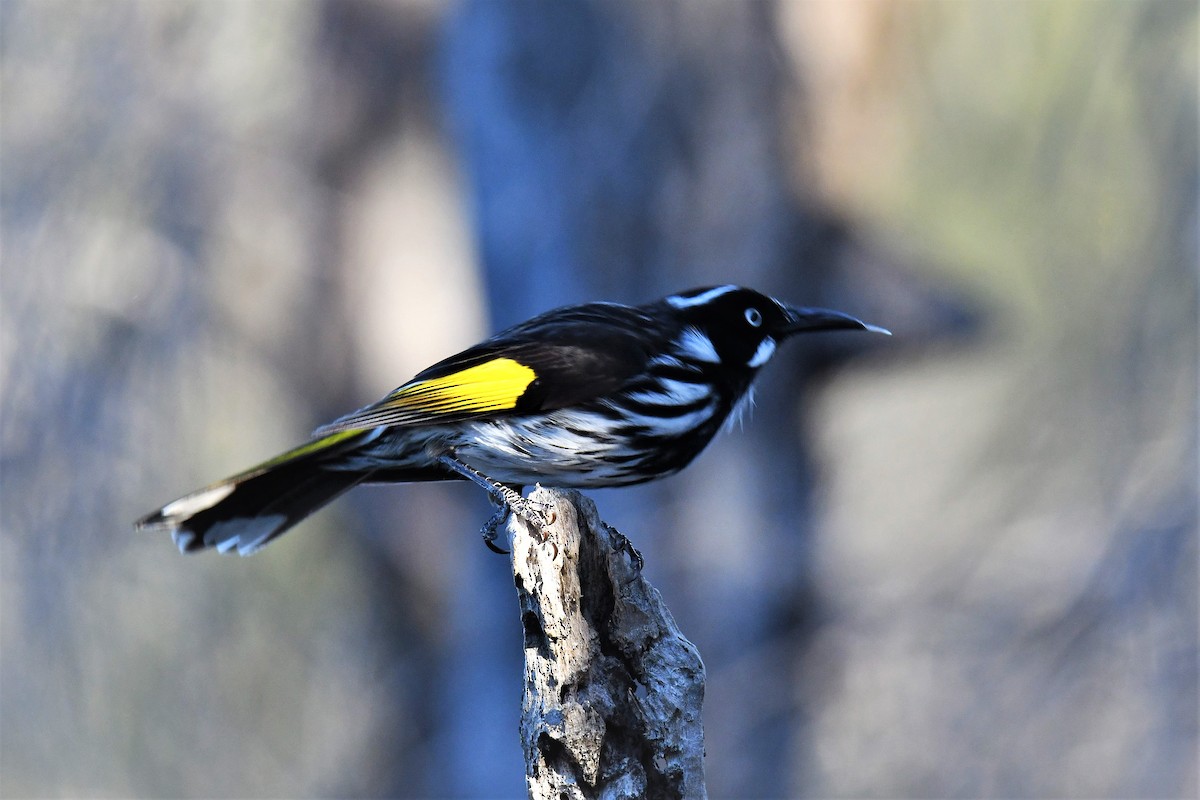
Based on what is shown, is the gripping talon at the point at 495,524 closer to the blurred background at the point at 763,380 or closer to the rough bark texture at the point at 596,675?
the rough bark texture at the point at 596,675

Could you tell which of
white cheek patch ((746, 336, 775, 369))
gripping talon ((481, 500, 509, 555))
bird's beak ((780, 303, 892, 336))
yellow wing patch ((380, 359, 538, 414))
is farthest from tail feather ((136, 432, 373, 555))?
bird's beak ((780, 303, 892, 336))

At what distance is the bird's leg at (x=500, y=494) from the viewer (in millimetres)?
2732

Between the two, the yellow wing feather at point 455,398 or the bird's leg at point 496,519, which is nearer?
the bird's leg at point 496,519

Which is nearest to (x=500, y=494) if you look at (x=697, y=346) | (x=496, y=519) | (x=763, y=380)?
(x=496, y=519)

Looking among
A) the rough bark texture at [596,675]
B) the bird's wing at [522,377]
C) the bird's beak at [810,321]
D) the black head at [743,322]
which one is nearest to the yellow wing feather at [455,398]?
the bird's wing at [522,377]

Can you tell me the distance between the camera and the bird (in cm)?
351

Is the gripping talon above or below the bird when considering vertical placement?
below

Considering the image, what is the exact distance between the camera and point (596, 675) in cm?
267

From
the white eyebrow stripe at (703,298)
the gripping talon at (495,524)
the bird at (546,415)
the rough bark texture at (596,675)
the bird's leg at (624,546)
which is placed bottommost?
the rough bark texture at (596,675)

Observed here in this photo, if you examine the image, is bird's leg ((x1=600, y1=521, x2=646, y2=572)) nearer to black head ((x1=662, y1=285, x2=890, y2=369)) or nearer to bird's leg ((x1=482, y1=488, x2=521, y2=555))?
bird's leg ((x1=482, y1=488, x2=521, y2=555))

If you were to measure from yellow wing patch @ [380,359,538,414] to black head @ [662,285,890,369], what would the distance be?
63 centimetres

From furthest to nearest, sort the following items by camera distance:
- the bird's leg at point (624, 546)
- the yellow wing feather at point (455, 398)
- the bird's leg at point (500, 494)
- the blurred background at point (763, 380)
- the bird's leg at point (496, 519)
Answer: the blurred background at point (763, 380)
the yellow wing feather at point (455, 398)
the bird's leg at point (496, 519)
the bird's leg at point (624, 546)
the bird's leg at point (500, 494)

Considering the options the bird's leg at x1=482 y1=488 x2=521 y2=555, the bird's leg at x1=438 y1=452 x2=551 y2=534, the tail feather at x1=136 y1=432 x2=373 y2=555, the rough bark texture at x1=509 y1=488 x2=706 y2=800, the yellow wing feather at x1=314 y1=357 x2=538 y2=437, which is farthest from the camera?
the tail feather at x1=136 y1=432 x2=373 y2=555

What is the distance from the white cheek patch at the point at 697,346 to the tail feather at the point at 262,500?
3.16 ft
